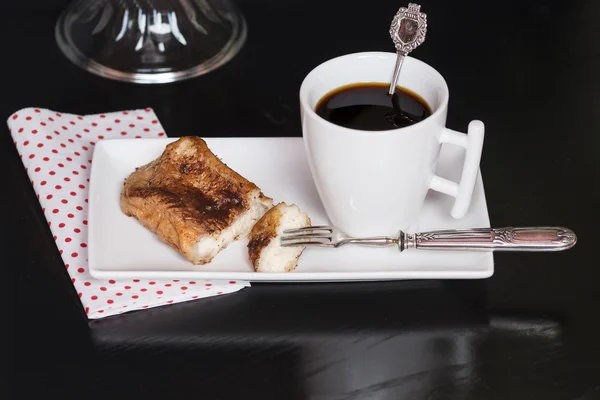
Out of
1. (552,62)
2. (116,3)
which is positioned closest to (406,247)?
(552,62)

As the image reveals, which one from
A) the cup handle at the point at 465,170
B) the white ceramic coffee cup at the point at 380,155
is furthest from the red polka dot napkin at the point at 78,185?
the cup handle at the point at 465,170

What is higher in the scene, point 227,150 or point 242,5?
point 242,5

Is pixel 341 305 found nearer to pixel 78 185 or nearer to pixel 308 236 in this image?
pixel 308 236

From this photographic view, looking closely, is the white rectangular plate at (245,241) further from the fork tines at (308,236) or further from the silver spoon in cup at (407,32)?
the silver spoon in cup at (407,32)

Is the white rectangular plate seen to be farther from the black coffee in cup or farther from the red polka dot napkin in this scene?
the black coffee in cup

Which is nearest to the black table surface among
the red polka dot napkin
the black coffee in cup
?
the red polka dot napkin

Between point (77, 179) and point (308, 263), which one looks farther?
point (77, 179)

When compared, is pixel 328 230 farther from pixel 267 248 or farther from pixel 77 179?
pixel 77 179

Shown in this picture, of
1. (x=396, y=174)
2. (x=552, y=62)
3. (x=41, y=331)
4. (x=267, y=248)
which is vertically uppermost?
(x=552, y=62)
